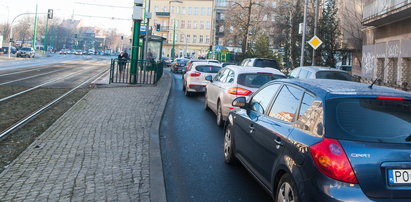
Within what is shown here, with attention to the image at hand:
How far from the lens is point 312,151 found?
11.6ft

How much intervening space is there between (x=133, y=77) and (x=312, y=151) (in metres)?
17.4

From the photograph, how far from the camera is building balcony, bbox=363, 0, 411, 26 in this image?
18.2 metres

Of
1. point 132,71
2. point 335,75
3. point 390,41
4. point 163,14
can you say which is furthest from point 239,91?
point 163,14

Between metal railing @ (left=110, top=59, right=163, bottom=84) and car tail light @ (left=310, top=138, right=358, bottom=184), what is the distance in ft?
55.2

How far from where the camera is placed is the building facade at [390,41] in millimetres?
19689

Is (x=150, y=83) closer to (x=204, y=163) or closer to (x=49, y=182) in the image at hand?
(x=204, y=163)

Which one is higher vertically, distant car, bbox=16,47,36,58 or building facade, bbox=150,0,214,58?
building facade, bbox=150,0,214,58

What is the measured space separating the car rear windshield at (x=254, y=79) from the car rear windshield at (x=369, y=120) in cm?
610

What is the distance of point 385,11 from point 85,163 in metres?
18.3

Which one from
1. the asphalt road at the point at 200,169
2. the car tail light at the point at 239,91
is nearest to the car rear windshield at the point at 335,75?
the car tail light at the point at 239,91

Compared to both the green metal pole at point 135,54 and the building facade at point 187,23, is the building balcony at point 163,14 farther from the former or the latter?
the green metal pole at point 135,54

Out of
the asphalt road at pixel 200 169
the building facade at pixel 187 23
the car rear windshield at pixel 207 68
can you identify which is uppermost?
the building facade at pixel 187 23

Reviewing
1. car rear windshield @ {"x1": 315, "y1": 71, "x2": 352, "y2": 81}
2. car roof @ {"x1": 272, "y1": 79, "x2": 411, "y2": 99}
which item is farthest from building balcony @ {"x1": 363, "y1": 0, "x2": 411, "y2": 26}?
car roof @ {"x1": 272, "y1": 79, "x2": 411, "y2": 99}

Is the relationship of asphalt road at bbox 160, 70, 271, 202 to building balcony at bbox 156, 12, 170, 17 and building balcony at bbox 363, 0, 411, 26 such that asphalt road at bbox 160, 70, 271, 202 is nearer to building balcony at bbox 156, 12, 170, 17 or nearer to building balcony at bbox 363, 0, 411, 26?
building balcony at bbox 363, 0, 411, 26
